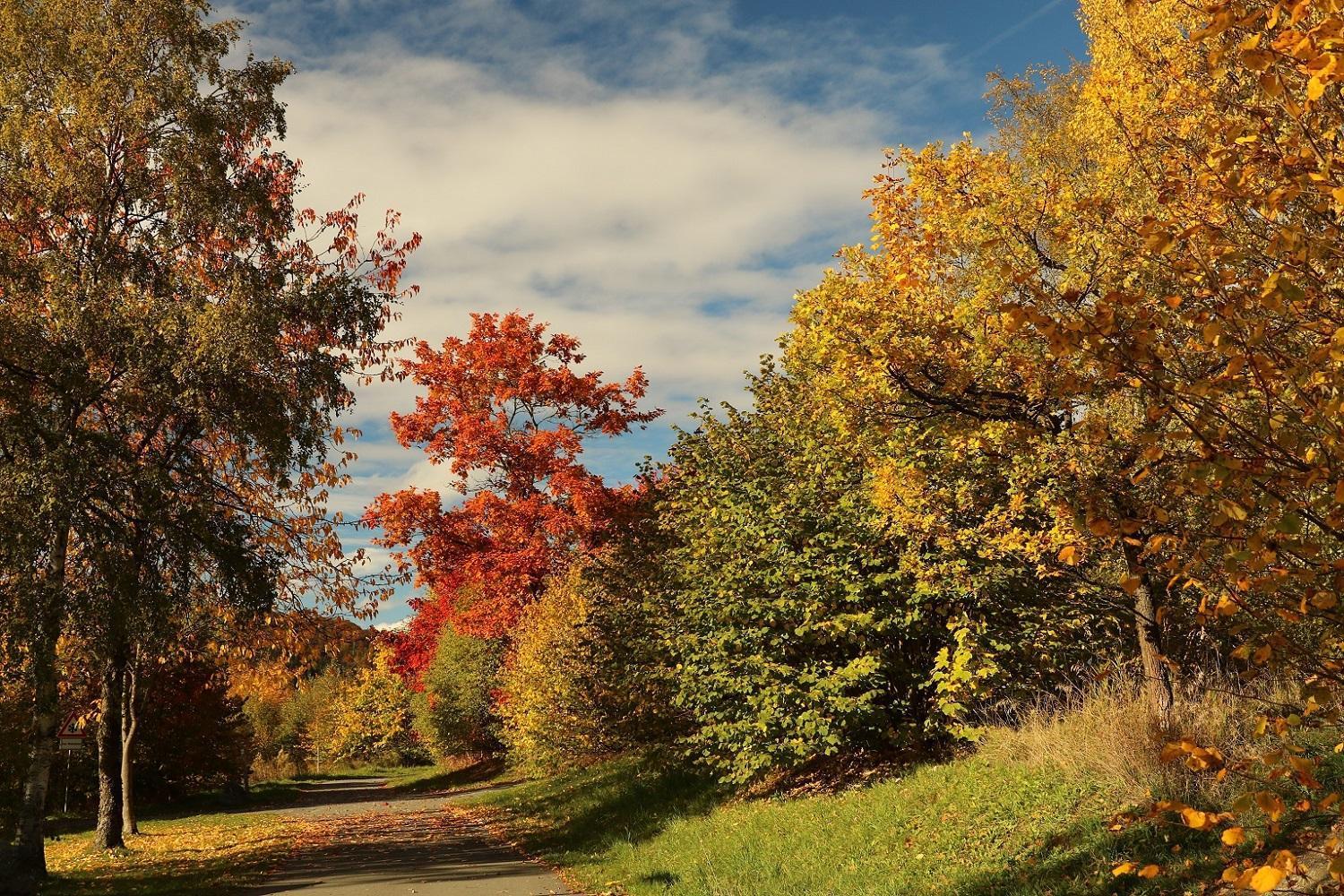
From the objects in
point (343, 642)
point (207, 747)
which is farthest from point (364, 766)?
point (343, 642)

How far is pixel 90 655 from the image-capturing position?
1327cm

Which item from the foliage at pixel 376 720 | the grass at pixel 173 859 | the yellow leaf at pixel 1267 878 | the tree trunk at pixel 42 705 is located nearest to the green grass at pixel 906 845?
the yellow leaf at pixel 1267 878

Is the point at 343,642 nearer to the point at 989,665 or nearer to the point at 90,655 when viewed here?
the point at 90,655

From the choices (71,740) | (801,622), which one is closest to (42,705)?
(801,622)

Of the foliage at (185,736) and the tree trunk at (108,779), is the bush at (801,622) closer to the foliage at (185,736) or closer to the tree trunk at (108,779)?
the tree trunk at (108,779)

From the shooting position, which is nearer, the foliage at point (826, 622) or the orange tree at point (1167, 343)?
the orange tree at point (1167, 343)

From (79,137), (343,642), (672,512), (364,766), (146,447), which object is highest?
(79,137)

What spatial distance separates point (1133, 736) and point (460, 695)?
1447 inches

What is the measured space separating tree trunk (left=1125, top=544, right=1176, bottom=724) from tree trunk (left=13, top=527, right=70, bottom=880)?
12.6 m

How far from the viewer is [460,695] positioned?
41.7m

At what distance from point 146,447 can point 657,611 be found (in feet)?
30.6

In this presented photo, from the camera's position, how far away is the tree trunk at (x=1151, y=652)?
375 inches

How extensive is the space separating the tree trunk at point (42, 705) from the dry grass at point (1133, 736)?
38.6ft

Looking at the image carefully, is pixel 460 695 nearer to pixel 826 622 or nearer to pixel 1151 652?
pixel 826 622
